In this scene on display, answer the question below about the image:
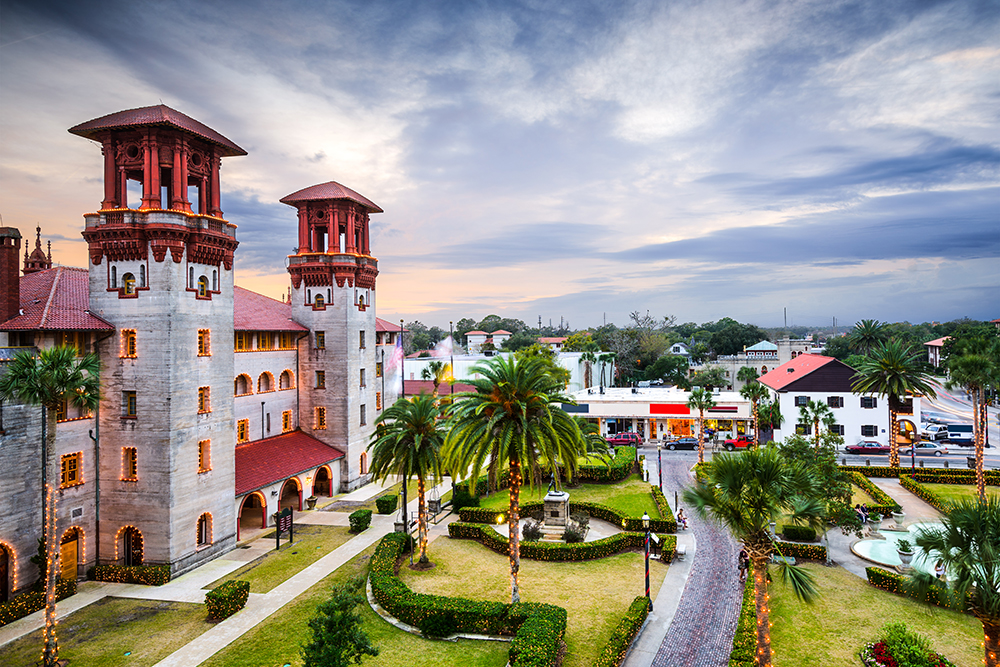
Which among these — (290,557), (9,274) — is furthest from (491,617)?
(9,274)

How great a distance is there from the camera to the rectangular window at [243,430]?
41778 mm

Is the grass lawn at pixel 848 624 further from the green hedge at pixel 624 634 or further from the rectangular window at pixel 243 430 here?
the rectangular window at pixel 243 430

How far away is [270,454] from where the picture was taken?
139ft

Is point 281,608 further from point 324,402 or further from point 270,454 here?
point 324,402

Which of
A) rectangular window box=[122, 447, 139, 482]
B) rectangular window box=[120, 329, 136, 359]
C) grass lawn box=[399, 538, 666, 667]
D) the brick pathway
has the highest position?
rectangular window box=[120, 329, 136, 359]

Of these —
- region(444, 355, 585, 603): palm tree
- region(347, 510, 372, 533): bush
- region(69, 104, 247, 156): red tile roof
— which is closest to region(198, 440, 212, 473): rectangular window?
region(347, 510, 372, 533): bush

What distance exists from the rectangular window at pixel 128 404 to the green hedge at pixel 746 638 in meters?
31.4

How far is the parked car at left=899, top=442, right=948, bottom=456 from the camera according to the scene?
58594 mm

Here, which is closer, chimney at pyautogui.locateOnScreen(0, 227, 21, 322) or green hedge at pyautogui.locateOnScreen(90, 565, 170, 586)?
chimney at pyautogui.locateOnScreen(0, 227, 21, 322)

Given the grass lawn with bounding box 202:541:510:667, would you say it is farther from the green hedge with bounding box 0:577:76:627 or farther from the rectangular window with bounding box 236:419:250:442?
the rectangular window with bounding box 236:419:250:442

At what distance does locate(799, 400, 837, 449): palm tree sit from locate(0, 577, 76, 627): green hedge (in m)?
55.8

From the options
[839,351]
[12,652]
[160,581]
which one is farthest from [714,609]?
[839,351]

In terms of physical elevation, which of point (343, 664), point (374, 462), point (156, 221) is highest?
point (156, 221)

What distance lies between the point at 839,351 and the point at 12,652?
494 ft
